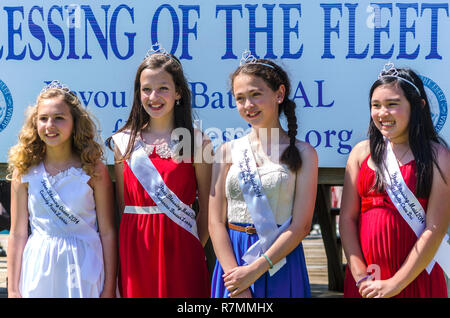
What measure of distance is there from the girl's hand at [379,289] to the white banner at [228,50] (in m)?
1.14

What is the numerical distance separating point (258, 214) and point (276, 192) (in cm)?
13

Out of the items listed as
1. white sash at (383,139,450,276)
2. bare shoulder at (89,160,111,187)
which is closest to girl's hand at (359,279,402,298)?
white sash at (383,139,450,276)

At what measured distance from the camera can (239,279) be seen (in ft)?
8.56

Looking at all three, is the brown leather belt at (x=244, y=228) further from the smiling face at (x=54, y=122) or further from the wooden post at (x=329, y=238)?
the wooden post at (x=329, y=238)

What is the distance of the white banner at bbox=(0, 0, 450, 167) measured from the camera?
3.57 metres

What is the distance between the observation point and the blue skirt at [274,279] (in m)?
2.68

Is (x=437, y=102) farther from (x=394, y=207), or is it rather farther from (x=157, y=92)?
(x=157, y=92)

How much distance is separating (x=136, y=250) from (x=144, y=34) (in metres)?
1.43

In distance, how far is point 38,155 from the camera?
116 inches

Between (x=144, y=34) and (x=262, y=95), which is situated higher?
(x=144, y=34)

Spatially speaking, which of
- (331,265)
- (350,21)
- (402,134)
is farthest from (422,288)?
(331,265)
